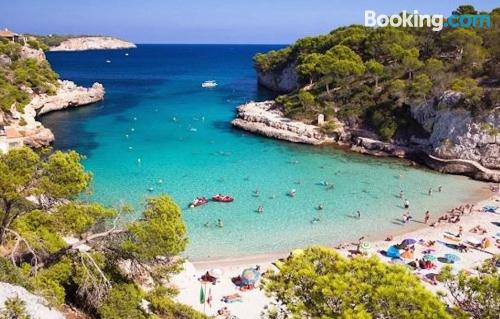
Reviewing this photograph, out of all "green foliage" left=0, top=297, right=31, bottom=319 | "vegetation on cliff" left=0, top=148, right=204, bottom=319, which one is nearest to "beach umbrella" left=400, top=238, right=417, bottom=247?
"vegetation on cliff" left=0, top=148, right=204, bottom=319

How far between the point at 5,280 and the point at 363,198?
81.3ft

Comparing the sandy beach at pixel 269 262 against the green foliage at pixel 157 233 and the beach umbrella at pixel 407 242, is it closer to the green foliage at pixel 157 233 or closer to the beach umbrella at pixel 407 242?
the beach umbrella at pixel 407 242

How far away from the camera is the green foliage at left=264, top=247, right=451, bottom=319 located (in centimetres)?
945

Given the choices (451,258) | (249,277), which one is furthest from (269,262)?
(451,258)

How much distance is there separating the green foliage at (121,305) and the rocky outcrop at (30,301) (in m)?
2.70

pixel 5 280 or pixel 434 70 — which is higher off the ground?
pixel 434 70

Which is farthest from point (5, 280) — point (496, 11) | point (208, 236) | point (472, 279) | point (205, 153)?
point (496, 11)

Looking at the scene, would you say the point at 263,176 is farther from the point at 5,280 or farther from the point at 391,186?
the point at 5,280

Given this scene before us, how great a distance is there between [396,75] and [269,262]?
3496 centimetres

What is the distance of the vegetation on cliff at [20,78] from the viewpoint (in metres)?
48.7

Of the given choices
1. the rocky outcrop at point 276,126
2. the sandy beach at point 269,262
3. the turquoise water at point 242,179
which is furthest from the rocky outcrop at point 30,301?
the rocky outcrop at point 276,126

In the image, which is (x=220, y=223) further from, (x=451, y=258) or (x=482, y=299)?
(x=482, y=299)

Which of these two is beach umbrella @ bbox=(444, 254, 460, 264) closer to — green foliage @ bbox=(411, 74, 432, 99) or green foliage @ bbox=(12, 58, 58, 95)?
green foliage @ bbox=(411, 74, 432, 99)

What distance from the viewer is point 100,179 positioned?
3453 cm
